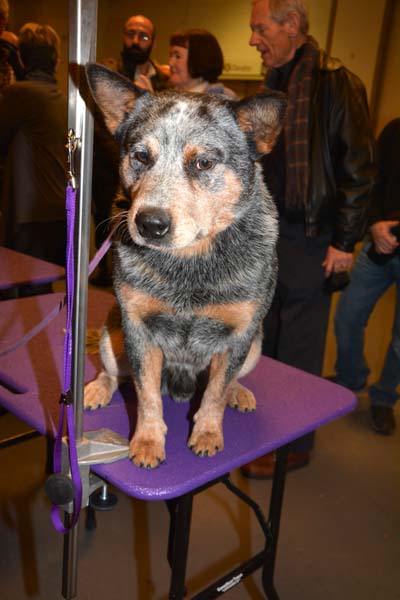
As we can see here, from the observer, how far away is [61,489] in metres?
1.22

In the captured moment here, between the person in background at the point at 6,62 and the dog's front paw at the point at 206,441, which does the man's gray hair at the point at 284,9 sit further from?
the person in background at the point at 6,62

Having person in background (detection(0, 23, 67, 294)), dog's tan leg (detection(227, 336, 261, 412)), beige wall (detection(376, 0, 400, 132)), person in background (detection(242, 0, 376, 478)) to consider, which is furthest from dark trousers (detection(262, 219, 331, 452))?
beige wall (detection(376, 0, 400, 132))

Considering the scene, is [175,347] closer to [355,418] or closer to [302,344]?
[302,344]

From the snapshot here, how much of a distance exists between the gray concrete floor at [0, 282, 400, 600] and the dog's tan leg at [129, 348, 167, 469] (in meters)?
1.05

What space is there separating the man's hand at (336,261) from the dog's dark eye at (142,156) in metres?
1.45

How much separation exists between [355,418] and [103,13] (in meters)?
10.0

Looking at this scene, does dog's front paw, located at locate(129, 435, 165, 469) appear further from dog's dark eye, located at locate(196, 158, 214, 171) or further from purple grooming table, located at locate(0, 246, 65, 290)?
purple grooming table, located at locate(0, 246, 65, 290)

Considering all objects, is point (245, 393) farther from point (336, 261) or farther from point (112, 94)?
point (336, 261)

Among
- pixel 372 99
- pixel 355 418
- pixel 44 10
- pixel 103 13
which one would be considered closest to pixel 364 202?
pixel 355 418

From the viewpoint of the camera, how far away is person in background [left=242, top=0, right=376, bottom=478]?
2.44m

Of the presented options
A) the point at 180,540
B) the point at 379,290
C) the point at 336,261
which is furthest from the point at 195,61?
the point at 180,540

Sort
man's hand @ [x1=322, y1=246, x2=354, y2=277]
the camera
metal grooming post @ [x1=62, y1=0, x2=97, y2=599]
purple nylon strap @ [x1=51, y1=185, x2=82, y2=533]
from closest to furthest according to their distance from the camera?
metal grooming post @ [x1=62, y1=0, x2=97, y2=599]
purple nylon strap @ [x1=51, y1=185, x2=82, y2=533]
man's hand @ [x1=322, y1=246, x2=354, y2=277]
the camera

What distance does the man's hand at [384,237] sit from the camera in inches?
127

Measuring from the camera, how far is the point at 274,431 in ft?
5.06
